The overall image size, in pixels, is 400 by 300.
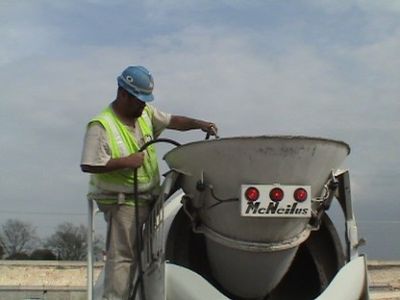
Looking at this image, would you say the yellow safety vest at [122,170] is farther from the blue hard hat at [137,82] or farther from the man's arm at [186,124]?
the man's arm at [186,124]

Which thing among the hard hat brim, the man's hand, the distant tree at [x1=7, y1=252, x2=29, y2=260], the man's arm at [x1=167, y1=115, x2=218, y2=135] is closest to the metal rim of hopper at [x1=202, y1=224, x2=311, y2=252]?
the hard hat brim

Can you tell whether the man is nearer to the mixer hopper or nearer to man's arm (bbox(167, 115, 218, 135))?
the mixer hopper

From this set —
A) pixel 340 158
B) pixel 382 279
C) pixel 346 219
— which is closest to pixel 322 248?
pixel 346 219

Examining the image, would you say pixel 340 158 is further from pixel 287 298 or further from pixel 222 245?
pixel 287 298

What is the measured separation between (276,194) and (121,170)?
1315 mm

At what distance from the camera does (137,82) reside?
17.4ft

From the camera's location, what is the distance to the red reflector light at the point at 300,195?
14.5 ft

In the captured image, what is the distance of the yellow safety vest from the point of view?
5.21 metres

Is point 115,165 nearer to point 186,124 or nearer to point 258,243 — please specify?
point 258,243

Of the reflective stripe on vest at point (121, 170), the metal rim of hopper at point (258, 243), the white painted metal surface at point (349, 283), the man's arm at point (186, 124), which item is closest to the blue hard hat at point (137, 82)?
the reflective stripe on vest at point (121, 170)

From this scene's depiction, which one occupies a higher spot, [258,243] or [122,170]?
[122,170]

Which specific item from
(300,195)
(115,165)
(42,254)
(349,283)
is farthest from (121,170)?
(42,254)

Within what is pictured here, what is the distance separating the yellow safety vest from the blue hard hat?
229 mm

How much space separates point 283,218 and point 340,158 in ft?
1.79
